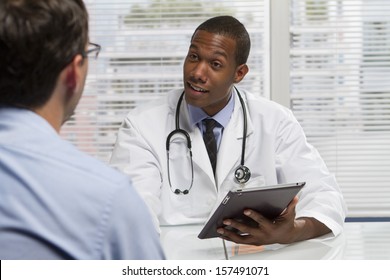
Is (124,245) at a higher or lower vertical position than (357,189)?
higher

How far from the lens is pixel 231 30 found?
2.01m

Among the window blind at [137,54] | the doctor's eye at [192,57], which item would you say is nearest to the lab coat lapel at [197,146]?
the doctor's eye at [192,57]

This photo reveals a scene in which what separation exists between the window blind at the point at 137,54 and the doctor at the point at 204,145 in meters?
0.92

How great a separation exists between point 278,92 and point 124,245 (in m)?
2.26

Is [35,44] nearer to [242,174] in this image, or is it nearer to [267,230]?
[267,230]

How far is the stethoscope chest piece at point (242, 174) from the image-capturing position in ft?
6.38

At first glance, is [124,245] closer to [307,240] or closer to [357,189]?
[307,240]

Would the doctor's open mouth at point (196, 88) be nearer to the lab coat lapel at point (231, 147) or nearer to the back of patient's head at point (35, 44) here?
the lab coat lapel at point (231, 147)

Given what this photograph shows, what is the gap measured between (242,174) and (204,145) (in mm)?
142

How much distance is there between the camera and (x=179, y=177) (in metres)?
1.96

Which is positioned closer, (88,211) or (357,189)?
(88,211)
